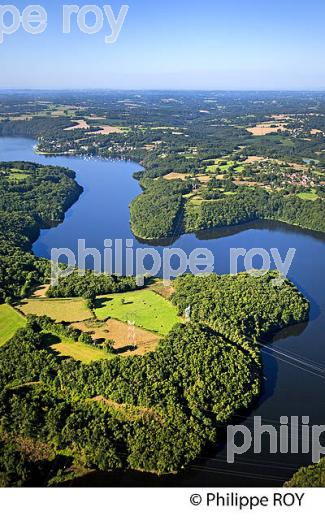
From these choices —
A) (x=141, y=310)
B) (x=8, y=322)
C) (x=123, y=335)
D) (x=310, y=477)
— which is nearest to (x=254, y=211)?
(x=141, y=310)

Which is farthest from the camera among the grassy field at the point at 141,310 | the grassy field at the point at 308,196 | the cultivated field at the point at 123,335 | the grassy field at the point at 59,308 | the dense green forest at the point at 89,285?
the grassy field at the point at 308,196

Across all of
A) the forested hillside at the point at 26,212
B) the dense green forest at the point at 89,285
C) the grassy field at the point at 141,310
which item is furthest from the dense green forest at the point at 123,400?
the forested hillside at the point at 26,212

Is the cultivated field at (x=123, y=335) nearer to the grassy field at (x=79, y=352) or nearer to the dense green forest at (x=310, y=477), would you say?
the grassy field at (x=79, y=352)

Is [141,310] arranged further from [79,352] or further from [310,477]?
[310,477]

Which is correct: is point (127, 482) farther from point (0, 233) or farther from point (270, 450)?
point (0, 233)

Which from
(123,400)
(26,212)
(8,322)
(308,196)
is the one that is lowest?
(123,400)
